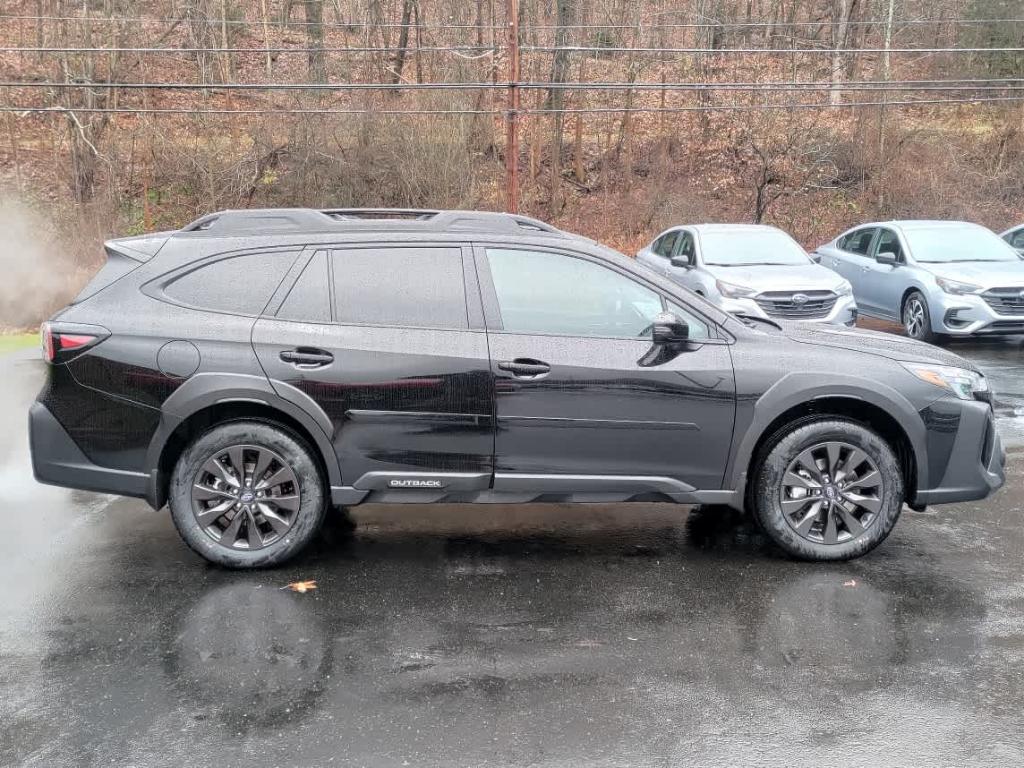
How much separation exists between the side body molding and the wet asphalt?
748mm

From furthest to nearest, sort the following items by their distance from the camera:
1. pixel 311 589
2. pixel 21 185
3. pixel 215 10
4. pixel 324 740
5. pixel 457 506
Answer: pixel 215 10 < pixel 21 185 < pixel 457 506 < pixel 311 589 < pixel 324 740

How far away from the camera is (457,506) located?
6180 mm

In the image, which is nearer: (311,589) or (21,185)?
(311,589)

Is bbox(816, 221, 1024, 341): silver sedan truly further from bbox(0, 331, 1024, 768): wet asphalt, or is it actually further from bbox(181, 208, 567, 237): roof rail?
bbox(181, 208, 567, 237): roof rail

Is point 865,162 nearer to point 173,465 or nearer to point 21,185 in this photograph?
point 21,185

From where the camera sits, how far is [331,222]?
536cm

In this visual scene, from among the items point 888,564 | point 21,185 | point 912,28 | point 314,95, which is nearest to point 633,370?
point 888,564

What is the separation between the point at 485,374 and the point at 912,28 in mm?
30898

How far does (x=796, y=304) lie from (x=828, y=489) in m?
7.13

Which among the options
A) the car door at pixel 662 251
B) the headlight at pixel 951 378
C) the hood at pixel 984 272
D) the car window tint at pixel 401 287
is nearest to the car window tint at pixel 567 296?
the car window tint at pixel 401 287

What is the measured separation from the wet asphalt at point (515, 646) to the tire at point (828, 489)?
156 millimetres

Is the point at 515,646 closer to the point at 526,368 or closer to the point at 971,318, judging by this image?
the point at 526,368

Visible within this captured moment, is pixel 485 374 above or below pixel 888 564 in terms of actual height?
above

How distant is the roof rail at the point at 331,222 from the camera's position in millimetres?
5273
